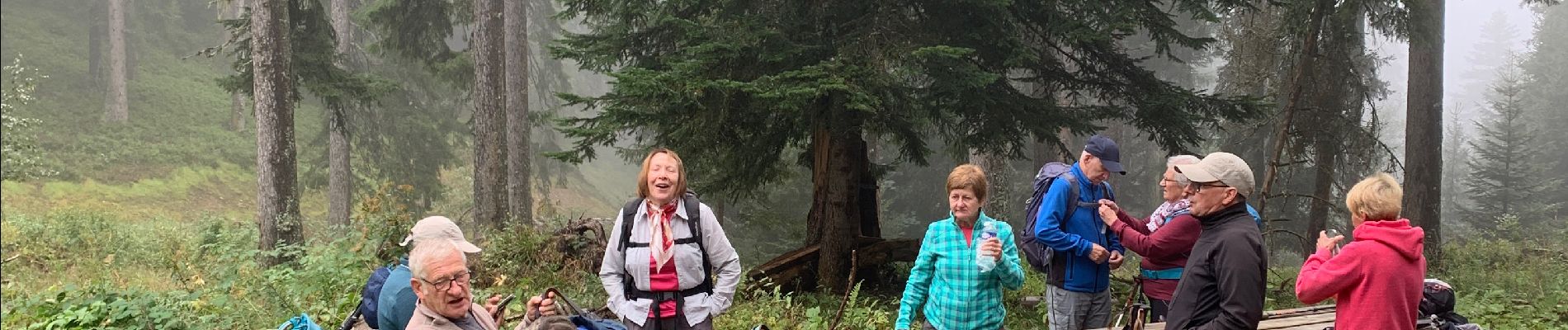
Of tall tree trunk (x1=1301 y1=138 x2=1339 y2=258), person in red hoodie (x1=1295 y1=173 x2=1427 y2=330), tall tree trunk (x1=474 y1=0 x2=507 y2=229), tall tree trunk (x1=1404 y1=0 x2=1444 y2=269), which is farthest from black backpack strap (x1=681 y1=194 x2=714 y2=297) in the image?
tall tree trunk (x1=1404 y1=0 x2=1444 y2=269)

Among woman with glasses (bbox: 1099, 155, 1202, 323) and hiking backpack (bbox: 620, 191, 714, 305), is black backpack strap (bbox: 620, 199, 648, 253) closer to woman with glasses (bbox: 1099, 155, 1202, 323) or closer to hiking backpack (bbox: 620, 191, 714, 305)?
hiking backpack (bbox: 620, 191, 714, 305)

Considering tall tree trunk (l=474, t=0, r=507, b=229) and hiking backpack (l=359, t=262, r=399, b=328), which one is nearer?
hiking backpack (l=359, t=262, r=399, b=328)

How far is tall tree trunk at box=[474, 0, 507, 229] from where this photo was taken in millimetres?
15500

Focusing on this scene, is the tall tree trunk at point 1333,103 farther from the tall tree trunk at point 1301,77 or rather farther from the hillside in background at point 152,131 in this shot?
the hillside in background at point 152,131

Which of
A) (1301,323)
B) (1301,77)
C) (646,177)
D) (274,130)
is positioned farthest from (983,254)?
(274,130)

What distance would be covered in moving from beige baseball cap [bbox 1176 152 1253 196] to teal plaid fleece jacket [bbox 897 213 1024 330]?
1084mm

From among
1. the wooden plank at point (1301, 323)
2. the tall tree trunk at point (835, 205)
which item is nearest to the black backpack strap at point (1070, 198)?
the wooden plank at point (1301, 323)

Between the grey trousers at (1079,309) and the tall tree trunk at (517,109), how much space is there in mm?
13933

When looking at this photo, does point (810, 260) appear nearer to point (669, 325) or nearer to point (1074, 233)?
point (1074, 233)

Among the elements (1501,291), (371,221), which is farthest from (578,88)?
(1501,291)

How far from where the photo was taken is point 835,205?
32.6 feet

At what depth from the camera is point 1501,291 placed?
31.0ft

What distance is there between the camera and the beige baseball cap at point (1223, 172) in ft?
11.1

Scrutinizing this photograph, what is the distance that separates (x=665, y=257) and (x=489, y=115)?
12.5 metres
